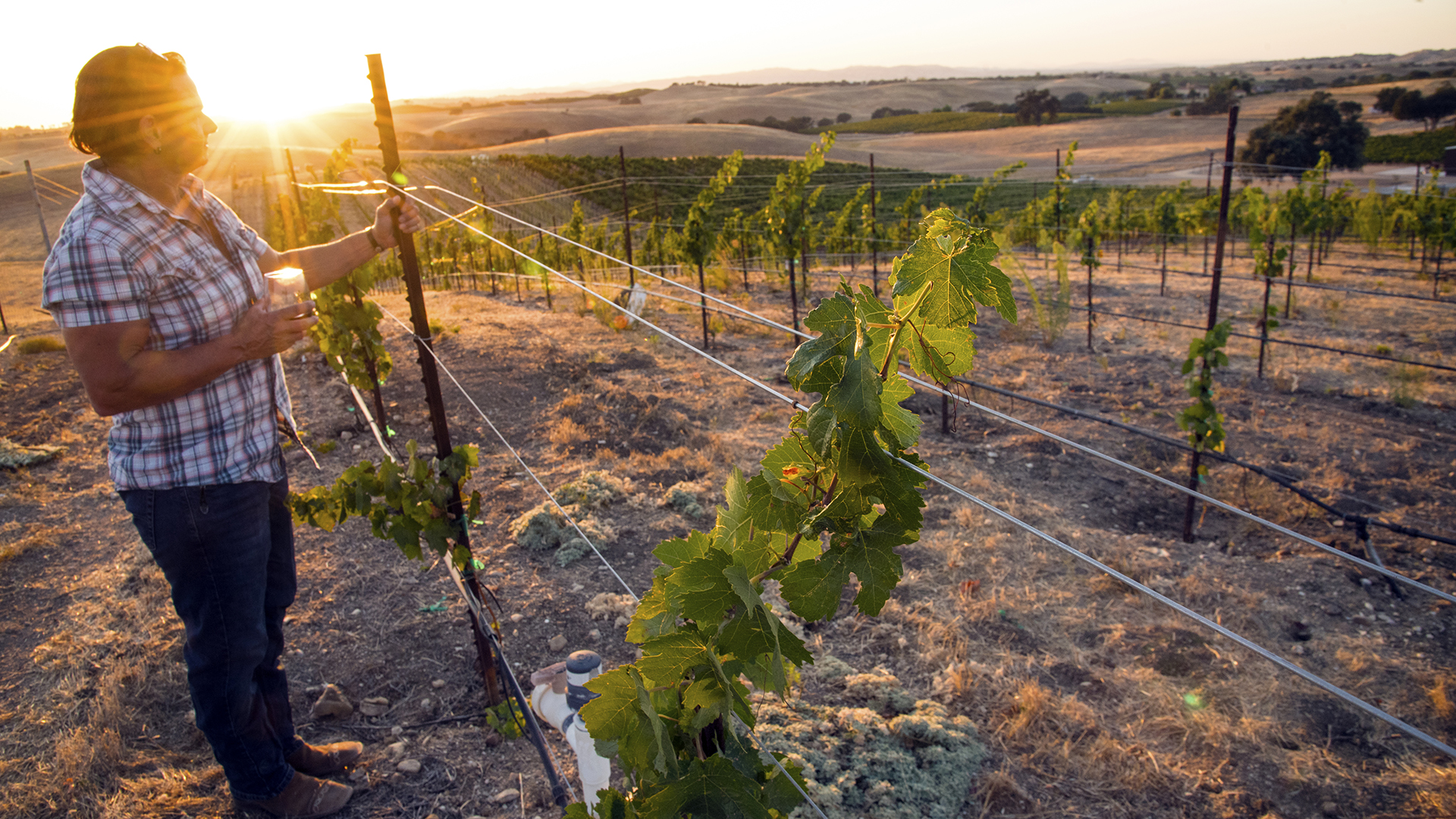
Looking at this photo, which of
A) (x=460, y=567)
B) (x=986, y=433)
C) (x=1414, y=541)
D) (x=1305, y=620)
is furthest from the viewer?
(x=986, y=433)

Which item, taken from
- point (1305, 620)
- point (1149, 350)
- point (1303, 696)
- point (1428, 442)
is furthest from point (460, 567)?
point (1149, 350)

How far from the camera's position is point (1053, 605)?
4.01 m

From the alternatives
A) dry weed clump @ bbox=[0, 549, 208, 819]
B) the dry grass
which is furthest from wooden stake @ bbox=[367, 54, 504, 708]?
the dry grass

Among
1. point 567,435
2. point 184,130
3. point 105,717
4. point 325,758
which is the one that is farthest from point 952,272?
point 567,435

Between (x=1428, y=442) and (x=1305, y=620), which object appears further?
(x=1428, y=442)

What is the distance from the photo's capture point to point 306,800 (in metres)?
2.41

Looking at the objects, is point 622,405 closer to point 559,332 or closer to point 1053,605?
point 559,332

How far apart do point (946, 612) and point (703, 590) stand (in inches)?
122

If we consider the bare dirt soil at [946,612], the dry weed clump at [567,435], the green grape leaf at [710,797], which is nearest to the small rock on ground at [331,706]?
the bare dirt soil at [946,612]

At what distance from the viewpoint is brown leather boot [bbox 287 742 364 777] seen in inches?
101

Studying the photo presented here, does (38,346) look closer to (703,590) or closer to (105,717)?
(105,717)

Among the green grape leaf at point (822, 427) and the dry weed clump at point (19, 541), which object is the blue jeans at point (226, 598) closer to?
the green grape leaf at point (822, 427)

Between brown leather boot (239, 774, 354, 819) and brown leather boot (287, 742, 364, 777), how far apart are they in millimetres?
101

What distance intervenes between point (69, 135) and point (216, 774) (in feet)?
7.11
